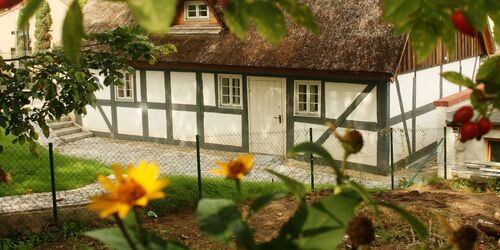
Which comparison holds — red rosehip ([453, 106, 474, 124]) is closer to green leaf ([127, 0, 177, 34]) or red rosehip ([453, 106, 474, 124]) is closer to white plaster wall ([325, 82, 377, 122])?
green leaf ([127, 0, 177, 34])

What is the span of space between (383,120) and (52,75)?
345 inches

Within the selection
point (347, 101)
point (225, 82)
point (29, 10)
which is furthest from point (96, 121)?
point (29, 10)

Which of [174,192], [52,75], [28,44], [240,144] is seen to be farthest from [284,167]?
[28,44]

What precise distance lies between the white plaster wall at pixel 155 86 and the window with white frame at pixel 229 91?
1.82 meters

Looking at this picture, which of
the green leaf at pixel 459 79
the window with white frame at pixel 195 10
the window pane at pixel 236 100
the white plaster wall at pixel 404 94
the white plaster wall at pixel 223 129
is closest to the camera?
the green leaf at pixel 459 79

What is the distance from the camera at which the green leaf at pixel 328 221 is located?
3.33ft

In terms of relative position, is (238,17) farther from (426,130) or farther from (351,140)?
(426,130)

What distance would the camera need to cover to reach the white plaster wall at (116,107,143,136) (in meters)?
17.5

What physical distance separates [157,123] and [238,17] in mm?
16131

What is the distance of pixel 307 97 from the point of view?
14.9 m

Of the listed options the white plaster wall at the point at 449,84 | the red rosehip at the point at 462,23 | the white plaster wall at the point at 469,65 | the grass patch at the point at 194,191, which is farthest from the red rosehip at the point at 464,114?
the white plaster wall at the point at 469,65

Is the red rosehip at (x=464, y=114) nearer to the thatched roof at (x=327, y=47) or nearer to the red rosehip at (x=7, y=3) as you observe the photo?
the red rosehip at (x=7, y=3)

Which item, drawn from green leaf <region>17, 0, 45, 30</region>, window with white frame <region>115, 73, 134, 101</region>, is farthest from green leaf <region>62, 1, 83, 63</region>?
window with white frame <region>115, 73, 134, 101</region>

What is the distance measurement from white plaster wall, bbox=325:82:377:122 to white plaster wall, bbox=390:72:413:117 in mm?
467
